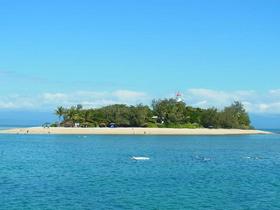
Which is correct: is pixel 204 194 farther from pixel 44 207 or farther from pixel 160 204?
pixel 44 207

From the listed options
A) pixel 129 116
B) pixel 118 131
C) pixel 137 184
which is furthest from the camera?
pixel 129 116

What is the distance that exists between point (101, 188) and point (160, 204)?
28.1 ft

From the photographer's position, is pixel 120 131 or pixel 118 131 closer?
Answer: pixel 118 131

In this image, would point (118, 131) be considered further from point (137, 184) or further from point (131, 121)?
point (137, 184)

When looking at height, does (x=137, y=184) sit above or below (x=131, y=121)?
below

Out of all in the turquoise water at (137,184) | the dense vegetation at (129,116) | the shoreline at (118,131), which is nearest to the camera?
the turquoise water at (137,184)

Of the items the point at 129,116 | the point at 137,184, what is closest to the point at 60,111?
the point at 129,116

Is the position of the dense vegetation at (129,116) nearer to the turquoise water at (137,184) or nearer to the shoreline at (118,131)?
the shoreline at (118,131)

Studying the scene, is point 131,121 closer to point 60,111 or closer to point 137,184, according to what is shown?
point 60,111

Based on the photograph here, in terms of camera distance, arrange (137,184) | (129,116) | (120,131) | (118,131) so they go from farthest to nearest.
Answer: (129,116), (120,131), (118,131), (137,184)

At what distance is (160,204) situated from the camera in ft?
129

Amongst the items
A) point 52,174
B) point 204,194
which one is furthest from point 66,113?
point 204,194

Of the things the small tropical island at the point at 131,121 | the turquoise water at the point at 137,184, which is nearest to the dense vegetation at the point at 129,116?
the small tropical island at the point at 131,121

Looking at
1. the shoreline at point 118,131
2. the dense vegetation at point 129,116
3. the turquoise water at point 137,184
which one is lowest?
the turquoise water at point 137,184
